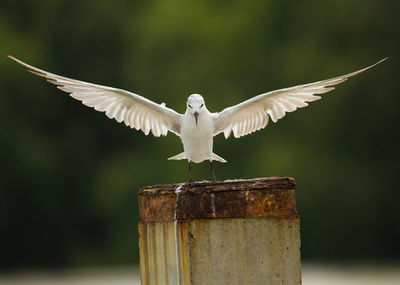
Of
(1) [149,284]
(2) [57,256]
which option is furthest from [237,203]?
(2) [57,256]

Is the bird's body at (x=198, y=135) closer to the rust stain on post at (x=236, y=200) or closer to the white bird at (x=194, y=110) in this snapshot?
the white bird at (x=194, y=110)

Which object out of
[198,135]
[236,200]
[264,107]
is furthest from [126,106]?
[236,200]

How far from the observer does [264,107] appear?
8508 mm

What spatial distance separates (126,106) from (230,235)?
3.98 m

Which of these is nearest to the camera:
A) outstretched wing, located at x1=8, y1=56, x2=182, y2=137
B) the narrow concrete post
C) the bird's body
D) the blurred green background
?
the narrow concrete post

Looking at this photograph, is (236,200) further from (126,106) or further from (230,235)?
(126,106)

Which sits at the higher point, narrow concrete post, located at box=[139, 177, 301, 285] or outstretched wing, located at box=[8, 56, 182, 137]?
outstretched wing, located at box=[8, 56, 182, 137]

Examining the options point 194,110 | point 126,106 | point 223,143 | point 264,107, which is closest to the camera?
point 194,110

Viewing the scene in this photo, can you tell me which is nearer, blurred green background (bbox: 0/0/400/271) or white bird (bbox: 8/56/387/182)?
white bird (bbox: 8/56/387/182)

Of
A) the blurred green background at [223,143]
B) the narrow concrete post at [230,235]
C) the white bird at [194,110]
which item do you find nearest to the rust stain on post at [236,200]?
the narrow concrete post at [230,235]

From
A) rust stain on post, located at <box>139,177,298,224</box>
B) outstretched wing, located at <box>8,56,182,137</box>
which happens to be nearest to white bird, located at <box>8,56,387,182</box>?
outstretched wing, located at <box>8,56,182,137</box>

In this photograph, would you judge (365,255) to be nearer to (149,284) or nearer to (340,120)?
(340,120)

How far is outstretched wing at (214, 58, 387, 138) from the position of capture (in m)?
8.03

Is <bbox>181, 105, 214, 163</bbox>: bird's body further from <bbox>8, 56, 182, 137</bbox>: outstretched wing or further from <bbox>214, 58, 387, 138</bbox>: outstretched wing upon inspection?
<bbox>8, 56, 182, 137</bbox>: outstretched wing
